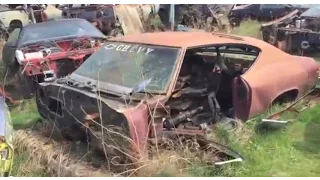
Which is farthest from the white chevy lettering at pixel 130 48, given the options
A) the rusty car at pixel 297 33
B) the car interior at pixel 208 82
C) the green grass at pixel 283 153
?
the rusty car at pixel 297 33

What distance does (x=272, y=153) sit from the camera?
15.8 feet

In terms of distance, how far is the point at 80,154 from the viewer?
4.70m

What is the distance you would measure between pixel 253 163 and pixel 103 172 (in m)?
1.39

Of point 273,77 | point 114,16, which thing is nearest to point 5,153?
point 273,77

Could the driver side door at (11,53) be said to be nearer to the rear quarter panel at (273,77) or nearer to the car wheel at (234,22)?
the rear quarter panel at (273,77)

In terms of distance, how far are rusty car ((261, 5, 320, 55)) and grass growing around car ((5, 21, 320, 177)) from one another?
407 cm

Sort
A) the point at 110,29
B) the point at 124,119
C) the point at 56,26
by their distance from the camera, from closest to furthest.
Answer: the point at 124,119 → the point at 56,26 → the point at 110,29

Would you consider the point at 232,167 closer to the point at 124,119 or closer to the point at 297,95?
the point at 124,119

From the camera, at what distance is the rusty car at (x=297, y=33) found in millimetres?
9523

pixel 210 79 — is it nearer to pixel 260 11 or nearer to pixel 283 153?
pixel 283 153

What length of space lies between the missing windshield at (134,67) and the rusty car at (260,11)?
28.6 feet

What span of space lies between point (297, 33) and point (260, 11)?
4895 mm

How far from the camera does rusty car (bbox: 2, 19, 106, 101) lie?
7.42 metres
